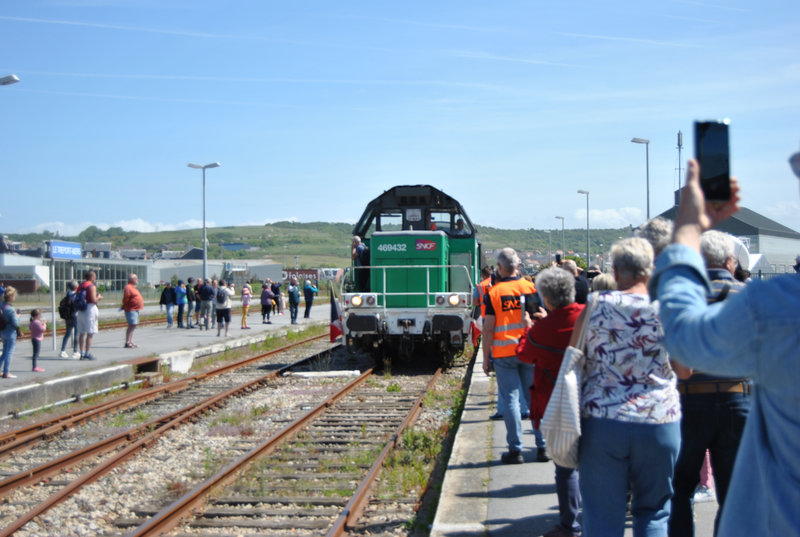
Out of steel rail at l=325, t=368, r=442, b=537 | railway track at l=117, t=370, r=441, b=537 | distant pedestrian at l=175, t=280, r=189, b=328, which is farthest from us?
distant pedestrian at l=175, t=280, r=189, b=328

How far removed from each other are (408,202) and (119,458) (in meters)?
9.07

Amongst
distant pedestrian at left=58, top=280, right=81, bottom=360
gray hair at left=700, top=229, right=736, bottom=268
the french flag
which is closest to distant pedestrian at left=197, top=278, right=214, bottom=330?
distant pedestrian at left=58, top=280, right=81, bottom=360

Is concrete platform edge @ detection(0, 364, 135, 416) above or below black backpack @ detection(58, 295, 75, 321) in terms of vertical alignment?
below

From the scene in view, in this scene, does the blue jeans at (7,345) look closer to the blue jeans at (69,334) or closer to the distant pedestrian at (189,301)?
the blue jeans at (69,334)

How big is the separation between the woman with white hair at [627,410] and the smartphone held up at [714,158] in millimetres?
1468

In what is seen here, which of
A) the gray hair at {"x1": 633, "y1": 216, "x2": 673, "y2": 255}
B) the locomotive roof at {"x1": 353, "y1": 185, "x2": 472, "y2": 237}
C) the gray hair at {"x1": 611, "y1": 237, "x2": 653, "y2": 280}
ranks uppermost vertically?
the locomotive roof at {"x1": 353, "y1": 185, "x2": 472, "y2": 237}

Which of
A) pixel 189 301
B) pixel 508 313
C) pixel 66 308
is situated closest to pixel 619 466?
pixel 508 313

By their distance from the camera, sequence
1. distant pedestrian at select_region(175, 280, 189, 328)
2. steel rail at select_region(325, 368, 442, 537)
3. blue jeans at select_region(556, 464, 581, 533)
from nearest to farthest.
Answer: blue jeans at select_region(556, 464, 581, 533) → steel rail at select_region(325, 368, 442, 537) → distant pedestrian at select_region(175, 280, 189, 328)

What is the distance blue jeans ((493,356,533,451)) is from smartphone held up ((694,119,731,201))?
4655 mm

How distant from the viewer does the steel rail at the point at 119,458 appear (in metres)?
6.06

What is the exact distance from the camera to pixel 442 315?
46.0 ft

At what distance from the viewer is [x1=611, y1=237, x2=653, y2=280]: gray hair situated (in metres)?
3.63

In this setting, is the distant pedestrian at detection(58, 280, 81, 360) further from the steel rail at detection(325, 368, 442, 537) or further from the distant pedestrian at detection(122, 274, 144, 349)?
the steel rail at detection(325, 368, 442, 537)

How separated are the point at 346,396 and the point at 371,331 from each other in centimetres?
211
